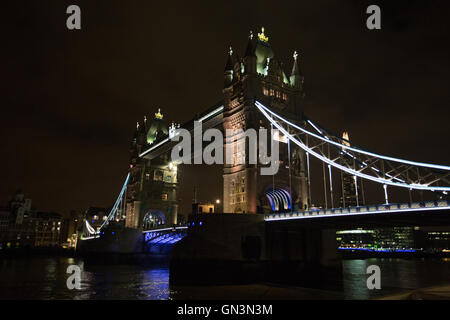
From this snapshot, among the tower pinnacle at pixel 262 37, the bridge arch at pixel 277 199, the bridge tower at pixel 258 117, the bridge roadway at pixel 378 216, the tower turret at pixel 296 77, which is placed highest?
the tower pinnacle at pixel 262 37

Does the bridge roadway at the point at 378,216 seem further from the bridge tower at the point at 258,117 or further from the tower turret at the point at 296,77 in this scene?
the tower turret at the point at 296,77

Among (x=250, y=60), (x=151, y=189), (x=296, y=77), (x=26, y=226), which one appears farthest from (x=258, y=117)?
(x=26, y=226)

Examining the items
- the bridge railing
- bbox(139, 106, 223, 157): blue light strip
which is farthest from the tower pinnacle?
the bridge railing

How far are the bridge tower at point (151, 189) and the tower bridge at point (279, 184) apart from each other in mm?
12681

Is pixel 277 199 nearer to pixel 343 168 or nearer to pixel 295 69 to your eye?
pixel 343 168

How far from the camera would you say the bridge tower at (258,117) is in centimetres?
4000

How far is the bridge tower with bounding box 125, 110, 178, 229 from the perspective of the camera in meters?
74.0

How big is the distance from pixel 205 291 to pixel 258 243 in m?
7.94

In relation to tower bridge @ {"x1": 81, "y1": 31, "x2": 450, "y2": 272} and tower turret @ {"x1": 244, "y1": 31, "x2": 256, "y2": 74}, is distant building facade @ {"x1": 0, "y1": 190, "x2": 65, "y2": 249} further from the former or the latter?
tower turret @ {"x1": 244, "y1": 31, "x2": 256, "y2": 74}

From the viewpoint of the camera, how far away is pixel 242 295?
2531cm

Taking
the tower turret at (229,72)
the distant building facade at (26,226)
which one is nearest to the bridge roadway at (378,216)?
the tower turret at (229,72)

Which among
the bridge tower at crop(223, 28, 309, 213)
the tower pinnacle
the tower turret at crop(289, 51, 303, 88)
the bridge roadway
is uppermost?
the tower pinnacle

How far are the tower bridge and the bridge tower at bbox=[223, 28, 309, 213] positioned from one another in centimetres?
11
